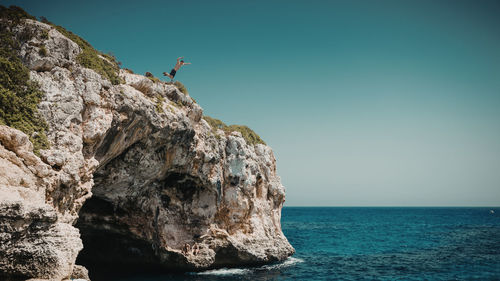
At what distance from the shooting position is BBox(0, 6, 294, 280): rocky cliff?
10.4m

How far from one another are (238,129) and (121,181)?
14322 millimetres

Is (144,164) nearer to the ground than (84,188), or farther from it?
farther from it

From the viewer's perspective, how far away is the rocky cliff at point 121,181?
10.4 metres

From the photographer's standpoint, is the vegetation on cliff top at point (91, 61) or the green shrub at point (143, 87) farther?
the green shrub at point (143, 87)

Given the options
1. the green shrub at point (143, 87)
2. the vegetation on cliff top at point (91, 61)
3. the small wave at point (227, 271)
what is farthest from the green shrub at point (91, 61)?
the small wave at point (227, 271)

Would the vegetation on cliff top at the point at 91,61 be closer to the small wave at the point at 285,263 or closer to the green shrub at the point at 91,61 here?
the green shrub at the point at 91,61

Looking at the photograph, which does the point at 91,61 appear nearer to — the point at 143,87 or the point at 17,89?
the point at 143,87

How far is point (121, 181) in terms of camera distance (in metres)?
20.6

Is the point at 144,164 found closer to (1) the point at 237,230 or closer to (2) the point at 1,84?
(2) the point at 1,84

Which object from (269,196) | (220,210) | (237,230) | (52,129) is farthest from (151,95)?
(269,196)

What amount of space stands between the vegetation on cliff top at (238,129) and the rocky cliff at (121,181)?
30.1 inches

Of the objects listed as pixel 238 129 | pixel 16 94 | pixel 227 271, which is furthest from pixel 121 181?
pixel 238 129

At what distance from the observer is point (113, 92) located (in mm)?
16609

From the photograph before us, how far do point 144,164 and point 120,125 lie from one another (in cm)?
454
